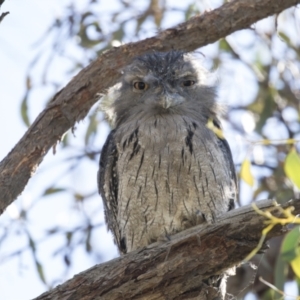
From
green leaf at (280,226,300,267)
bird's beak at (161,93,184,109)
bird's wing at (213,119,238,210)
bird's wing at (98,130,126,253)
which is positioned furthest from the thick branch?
green leaf at (280,226,300,267)

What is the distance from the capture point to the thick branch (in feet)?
10.8

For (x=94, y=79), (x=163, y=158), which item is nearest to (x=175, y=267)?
(x=163, y=158)

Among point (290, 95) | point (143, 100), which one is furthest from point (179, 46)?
point (290, 95)

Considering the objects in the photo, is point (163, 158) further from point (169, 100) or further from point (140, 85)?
point (140, 85)

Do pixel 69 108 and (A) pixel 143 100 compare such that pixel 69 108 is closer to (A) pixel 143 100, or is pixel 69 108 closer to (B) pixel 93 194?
(A) pixel 143 100

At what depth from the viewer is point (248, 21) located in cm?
379

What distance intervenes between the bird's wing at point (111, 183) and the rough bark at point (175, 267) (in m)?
0.72

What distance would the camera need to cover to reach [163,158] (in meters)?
3.45

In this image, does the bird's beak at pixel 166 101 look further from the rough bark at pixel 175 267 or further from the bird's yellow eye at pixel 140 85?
the rough bark at pixel 175 267

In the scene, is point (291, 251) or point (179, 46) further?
point (179, 46)

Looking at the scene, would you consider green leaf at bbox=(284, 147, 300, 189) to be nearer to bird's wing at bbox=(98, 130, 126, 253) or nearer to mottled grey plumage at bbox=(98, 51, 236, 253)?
mottled grey plumage at bbox=(98, 51, 236, 253)

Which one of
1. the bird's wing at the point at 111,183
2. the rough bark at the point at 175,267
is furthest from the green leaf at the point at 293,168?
the bird's wing at the point at 111,183

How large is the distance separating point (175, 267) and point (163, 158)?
0.71m

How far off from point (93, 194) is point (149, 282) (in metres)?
2.39
